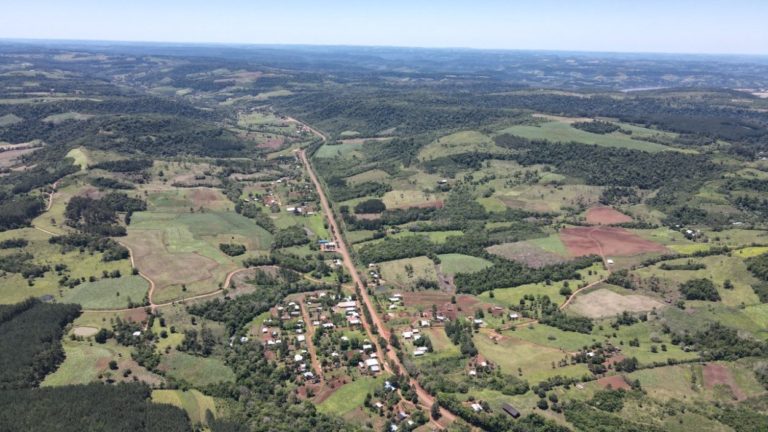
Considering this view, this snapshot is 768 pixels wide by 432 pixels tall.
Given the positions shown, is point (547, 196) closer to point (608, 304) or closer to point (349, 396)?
point (608, 304)

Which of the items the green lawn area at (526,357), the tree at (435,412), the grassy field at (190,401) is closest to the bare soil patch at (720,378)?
the green lawn area at (526,357)

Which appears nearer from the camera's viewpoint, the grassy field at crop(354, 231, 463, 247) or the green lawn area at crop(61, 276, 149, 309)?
the green lawn area at crop(61, 276, 149, 309)

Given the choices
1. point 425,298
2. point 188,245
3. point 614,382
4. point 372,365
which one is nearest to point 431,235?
point 425,298

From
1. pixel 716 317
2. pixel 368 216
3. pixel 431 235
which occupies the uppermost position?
pixel 716 317

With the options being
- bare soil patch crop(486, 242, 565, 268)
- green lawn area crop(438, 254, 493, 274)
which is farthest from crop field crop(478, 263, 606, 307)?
green lawn area crop(438, 254, 493, 274)

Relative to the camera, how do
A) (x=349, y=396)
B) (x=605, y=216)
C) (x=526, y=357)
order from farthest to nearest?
(x=605, y=216), (x=526, y=357), (x=349, y=396)

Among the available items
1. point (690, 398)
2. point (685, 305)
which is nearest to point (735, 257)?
point (685, 305)

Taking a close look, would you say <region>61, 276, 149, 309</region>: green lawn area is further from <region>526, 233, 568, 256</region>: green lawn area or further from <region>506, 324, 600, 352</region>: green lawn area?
<region>526, 233, 568, 256</region>: green lawn area

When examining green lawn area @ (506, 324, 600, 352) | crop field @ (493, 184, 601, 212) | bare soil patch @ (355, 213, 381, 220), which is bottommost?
green lawn area @ (506, 324, 600, 352)
